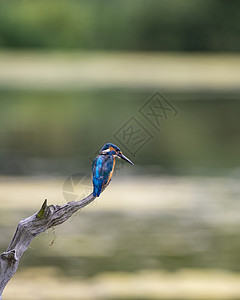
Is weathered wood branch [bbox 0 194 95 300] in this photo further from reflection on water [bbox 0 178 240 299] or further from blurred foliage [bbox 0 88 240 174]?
blurred foliage [bbox 0 88 240 174]

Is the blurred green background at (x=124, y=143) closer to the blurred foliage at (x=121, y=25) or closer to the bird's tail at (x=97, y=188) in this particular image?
the blurred foliage at (x=121, y=25)

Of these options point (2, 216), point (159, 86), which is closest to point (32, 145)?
point (2, 216)

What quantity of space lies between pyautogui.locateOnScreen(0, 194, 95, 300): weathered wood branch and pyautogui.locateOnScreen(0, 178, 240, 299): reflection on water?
2.21 meters

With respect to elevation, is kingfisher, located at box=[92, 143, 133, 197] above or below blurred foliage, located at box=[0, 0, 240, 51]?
below

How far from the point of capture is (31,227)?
1854mm

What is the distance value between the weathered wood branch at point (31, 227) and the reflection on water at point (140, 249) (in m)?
2.21

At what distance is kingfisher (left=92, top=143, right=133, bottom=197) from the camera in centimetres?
189

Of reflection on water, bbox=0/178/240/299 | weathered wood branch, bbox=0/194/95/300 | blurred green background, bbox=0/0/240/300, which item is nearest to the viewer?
weathered wood branch, bbox=0/194/95/300

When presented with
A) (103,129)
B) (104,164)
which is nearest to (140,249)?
(104,164)

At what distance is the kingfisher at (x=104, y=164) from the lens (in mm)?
1893

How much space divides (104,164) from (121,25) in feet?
68.9

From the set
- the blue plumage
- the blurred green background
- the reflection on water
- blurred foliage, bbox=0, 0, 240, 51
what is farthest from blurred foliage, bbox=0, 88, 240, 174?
the blue plumage

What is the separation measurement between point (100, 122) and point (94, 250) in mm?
6930

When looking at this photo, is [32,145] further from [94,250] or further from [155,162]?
[94,250]
